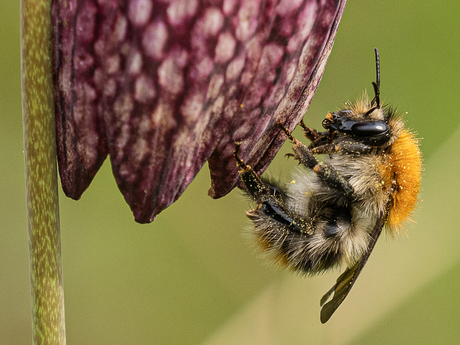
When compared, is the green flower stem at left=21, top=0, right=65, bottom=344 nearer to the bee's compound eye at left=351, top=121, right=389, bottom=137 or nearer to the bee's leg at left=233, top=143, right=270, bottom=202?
the bee's leg at left=233, top=143, right=270, bottom=202

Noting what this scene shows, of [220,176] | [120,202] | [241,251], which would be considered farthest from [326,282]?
[220,176]

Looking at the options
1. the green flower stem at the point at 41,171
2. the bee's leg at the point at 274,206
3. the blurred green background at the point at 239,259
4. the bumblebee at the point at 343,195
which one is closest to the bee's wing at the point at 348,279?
the bumblebee at the point at 343,195

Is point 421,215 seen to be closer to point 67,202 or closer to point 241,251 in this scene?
point 241,251

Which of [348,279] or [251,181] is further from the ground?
[251,181]

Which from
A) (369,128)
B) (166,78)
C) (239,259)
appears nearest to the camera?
(166,78)

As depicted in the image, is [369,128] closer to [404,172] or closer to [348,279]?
[404,172]

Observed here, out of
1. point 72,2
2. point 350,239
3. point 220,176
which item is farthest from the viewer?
point 350,239

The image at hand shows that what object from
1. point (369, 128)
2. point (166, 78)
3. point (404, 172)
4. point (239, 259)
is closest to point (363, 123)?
point (369, 128)
